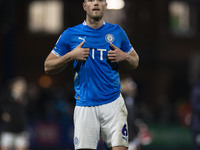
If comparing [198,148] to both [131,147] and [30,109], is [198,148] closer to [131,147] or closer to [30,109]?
[131,147]

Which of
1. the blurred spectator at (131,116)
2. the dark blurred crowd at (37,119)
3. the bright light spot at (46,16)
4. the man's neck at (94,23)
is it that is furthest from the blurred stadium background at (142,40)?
the man's neck at (94,23)

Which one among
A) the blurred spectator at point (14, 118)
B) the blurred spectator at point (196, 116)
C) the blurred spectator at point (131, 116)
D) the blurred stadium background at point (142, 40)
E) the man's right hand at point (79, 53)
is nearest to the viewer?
→ the man's right hand at point (79, 53)

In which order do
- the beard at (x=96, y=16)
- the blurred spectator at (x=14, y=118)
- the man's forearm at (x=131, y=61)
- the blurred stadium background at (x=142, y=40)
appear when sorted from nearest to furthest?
1. the beard at (x=96, y=16)
2. the man's forearm at (x=131, y=61)
3. the blurred spectator at (x=14, y=118)
4. the blurred stadium background at (x=142, y=40)

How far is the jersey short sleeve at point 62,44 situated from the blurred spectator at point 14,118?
644 centimetres

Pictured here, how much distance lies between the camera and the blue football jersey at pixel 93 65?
4.89 metres

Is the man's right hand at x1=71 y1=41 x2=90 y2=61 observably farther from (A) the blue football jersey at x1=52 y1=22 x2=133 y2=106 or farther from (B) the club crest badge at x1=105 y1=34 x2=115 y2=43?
(B) the club crest badge at x1=105 y1=34 x2=115 y2=43

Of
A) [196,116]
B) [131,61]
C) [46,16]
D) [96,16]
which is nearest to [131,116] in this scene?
[196,116]

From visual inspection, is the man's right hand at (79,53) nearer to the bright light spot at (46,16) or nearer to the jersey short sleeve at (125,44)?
the jersey short sleeve at (125,44)

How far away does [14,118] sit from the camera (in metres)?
11.2

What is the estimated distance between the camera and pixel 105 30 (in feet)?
16.2

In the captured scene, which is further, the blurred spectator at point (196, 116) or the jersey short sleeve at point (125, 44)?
the blurred spectator at point (196, 116)

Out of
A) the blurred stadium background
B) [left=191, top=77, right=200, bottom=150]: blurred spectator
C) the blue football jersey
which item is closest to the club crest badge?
the blue football jersey

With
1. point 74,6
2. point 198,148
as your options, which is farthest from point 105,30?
point 74,6

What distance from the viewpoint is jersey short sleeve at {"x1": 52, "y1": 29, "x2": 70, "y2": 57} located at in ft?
16.1
